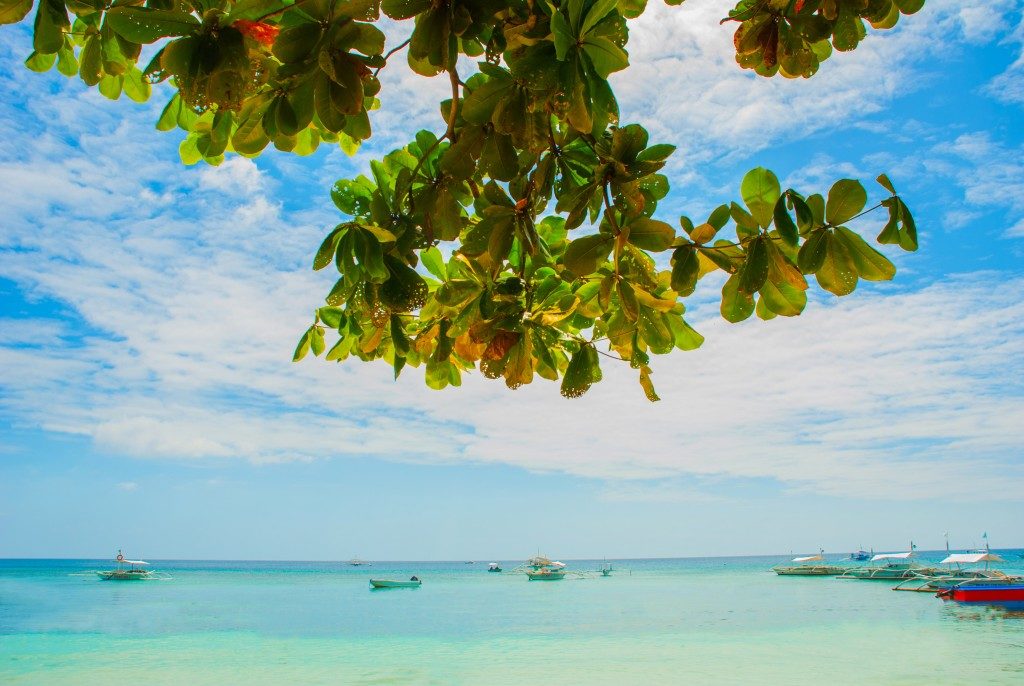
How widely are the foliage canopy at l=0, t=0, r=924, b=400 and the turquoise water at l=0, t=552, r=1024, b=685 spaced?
42.5 ft

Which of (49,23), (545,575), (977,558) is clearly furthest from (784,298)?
(545,575)

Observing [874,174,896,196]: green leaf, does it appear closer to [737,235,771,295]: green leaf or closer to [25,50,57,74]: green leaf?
[737,235,771,295]: green leaf

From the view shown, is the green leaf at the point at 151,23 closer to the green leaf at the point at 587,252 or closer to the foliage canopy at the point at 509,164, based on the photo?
the foliage canopy at the point at 509,164

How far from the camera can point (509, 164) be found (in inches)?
43.2

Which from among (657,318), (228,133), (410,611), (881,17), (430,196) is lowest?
(410,611)

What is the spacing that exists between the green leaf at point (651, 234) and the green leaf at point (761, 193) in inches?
5.5

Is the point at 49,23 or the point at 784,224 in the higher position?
the point at 49,23

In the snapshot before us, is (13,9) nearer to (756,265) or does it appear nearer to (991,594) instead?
(756,265)

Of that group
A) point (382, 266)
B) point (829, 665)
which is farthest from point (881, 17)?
point (829, 665)

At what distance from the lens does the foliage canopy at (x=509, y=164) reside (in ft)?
3.02

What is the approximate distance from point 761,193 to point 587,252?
30 centimetres

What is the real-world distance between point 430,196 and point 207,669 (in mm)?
16021

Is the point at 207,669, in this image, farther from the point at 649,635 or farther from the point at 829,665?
the point at 829,665

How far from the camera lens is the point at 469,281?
1.27 m
